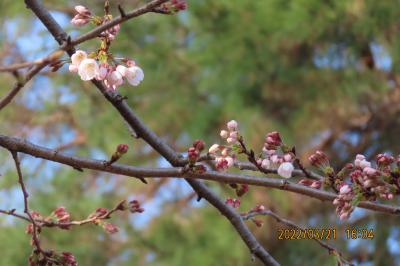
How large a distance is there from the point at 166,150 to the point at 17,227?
2575mm

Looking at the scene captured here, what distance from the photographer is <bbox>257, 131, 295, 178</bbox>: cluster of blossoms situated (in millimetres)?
1114

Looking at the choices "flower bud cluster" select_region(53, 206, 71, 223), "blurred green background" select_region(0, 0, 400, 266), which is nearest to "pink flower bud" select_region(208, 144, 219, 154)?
"flower bud cluster" select_region(53, 206, 71, 223)

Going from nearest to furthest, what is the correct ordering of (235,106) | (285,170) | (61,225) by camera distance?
(285,170) → (61,225) → (235,106)

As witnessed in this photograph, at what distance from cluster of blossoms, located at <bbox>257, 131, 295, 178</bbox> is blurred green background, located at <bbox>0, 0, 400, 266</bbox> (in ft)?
7.44

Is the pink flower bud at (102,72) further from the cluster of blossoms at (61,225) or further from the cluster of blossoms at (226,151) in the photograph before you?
the cluster of blossoms at (61,225)

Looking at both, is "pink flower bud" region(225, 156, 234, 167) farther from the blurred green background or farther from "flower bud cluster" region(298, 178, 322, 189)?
the blurred green background

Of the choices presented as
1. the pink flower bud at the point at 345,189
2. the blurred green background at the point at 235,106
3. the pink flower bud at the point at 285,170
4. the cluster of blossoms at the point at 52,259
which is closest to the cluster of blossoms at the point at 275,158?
the pink flower bud at the point at 285,170

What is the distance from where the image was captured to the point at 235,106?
11.5 feet

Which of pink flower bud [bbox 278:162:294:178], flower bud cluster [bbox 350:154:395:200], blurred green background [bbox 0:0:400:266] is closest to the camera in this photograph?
flower bud cluster [bbox 350:154:395:200]

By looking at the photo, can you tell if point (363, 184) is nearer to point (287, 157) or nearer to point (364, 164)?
Result: point (364, 164)

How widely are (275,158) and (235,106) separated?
2350mm

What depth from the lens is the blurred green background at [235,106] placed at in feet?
11.5

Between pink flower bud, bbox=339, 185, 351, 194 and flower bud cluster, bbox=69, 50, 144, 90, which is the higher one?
flower bud cluster, bbox=69, 50, 144, 90
